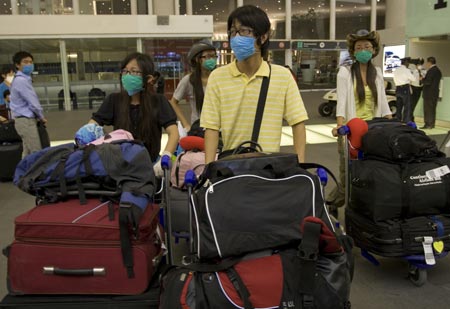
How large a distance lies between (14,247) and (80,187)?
1.31 feet

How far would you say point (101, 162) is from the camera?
2195 mm

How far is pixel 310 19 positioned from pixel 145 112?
26.8 meters

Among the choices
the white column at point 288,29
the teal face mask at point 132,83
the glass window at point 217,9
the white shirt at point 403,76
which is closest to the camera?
the teal face mask at point 132,83

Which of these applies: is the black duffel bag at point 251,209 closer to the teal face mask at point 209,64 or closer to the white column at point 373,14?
the teal face mask at point 209,64

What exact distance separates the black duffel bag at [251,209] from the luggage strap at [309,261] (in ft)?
0.28

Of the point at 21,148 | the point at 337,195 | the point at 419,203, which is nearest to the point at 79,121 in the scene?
the point at 21,148

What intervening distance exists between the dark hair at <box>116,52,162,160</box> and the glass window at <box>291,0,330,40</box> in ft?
84.6

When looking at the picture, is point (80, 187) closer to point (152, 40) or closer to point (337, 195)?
point (337, 195)

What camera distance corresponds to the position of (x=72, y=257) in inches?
79.7

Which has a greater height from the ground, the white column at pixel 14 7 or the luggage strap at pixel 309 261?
the white column at pixel 14 7

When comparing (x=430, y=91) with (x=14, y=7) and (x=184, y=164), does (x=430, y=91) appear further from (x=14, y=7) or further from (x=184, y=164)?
(x=14, y=7)

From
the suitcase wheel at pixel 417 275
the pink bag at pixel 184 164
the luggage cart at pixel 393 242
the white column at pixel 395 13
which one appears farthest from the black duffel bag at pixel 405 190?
the white column at pixel 395 13

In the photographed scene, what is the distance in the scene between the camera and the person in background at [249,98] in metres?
2.54

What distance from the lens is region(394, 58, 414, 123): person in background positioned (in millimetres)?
10977
